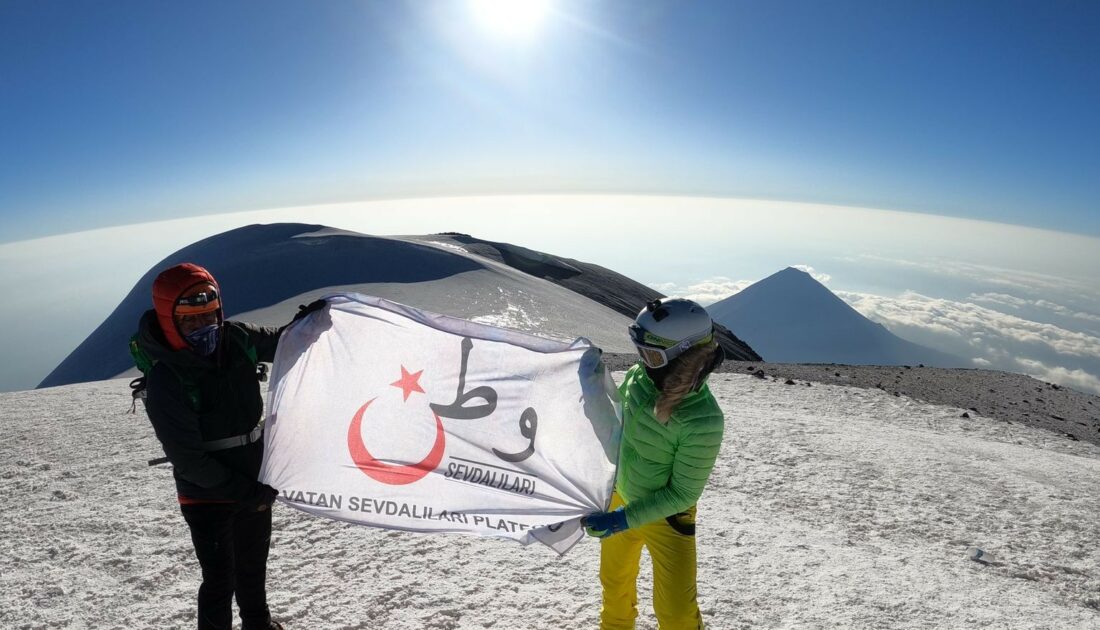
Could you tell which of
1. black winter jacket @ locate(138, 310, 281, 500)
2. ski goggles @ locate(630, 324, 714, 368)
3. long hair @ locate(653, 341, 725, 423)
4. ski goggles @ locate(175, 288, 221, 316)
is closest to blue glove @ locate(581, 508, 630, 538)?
A: long hair @ locate(653, 341, 725, 423)

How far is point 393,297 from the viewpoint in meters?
27.5

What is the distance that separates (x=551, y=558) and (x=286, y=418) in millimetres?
2990

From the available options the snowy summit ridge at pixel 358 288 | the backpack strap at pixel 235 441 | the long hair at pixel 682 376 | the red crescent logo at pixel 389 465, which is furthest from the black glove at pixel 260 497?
the snowy summit ridge at pixel 358 288

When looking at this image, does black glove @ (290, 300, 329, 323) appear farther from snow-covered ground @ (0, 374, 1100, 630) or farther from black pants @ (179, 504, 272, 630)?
snow-covered ground @ (0, 374, 1100, 630)

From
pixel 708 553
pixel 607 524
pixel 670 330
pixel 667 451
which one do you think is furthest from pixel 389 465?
pixel 708 553

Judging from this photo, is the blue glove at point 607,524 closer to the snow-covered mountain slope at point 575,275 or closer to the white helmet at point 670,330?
the white helmet at point 670,330

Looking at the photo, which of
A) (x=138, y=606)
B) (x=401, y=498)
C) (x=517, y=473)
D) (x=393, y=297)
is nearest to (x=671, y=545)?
(x=517, y=473)

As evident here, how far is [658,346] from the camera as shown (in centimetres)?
337

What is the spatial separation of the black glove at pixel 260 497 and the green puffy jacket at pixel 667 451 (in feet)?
8.14

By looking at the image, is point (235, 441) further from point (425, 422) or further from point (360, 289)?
point (360, 289)

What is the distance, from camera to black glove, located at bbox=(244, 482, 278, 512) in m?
3.81

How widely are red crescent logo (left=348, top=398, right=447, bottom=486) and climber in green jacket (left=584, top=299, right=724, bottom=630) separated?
121 centimetres

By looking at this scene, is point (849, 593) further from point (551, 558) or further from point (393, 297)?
point (393, 297)

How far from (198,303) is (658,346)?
283 centimetres
